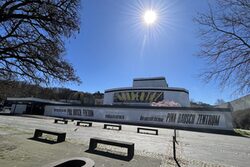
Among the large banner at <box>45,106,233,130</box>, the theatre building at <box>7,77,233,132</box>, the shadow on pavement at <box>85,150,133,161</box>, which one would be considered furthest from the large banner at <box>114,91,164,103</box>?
the shadow on pavement at <box>85,150,133,161</box>

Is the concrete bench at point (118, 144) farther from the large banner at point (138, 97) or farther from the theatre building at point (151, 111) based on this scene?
the large banner at point (138, 97)

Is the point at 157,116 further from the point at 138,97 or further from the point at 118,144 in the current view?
the point at 118,144

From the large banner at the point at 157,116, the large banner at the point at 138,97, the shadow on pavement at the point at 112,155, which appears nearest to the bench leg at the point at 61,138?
the shadow on pavement at the point at 112,155

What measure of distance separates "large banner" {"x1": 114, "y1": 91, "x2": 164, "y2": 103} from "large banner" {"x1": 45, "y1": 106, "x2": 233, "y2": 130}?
12931 millimetres

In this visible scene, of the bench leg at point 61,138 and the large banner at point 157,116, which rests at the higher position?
the large banner at point 157,116

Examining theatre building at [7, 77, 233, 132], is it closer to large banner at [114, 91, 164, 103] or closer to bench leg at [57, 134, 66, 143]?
large banner at [114, 91, 164, 103]

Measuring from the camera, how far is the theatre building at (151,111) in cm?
2675

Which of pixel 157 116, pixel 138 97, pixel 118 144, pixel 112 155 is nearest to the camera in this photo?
pixel 112 155

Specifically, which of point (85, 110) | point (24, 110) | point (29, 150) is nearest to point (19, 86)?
point (29, 150)

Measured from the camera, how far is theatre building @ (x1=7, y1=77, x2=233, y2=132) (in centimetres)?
2675

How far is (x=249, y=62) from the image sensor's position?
19.3 ft

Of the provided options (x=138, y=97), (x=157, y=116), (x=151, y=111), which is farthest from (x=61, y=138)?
(x=138, y=97)

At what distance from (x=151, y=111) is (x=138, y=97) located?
622 inches

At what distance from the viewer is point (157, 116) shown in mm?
31016
